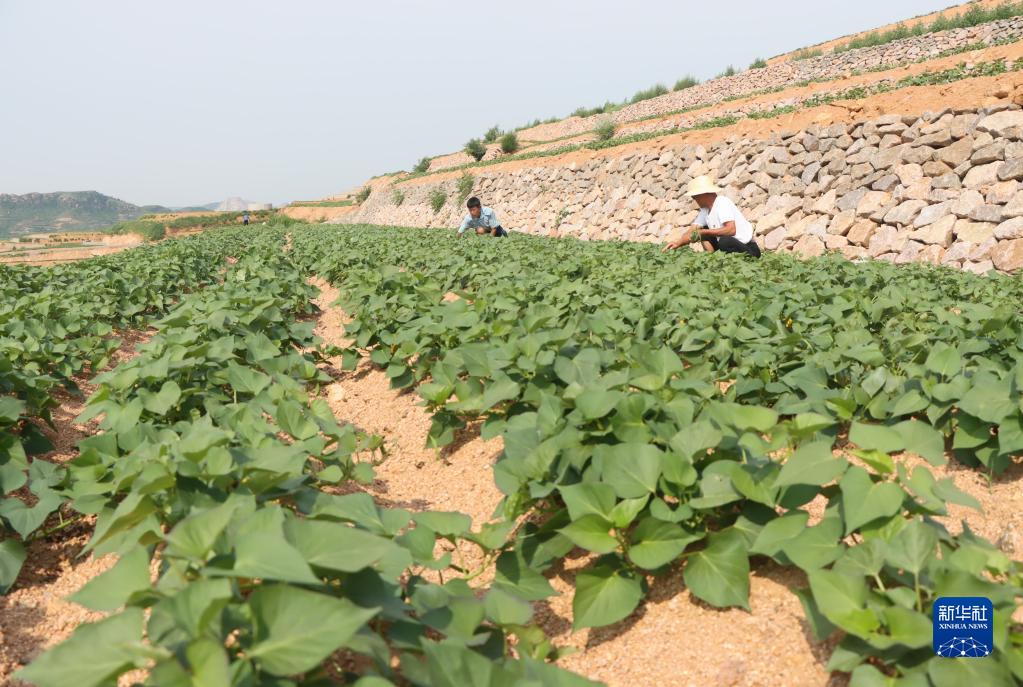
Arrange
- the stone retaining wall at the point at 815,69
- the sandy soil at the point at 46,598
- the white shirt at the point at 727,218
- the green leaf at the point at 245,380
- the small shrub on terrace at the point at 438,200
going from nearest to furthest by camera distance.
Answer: the sandy soil at the point at 46,598 < the green leaf at the point at 245,380 < the white shirt at the point at 727,218 < the stone retaining wall at the point at 815,69 < the small shrub on terrace at the point at 438,200

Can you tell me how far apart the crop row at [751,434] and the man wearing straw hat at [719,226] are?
3.04m

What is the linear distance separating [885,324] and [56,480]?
4711 mm

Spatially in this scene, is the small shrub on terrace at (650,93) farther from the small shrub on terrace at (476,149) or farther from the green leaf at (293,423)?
the green leaf at (293,423)

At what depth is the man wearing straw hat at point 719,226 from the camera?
8.62 m

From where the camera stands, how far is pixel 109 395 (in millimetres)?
3480

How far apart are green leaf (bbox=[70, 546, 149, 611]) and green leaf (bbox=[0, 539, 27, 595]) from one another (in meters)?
1.53

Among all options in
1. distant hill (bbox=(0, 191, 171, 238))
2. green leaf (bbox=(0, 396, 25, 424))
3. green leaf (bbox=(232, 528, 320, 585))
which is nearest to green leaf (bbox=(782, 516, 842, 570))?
green leaf (bbox=(232, 528, 320, 585))

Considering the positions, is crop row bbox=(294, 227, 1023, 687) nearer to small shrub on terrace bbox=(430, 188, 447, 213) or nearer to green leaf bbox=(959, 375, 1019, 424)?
green leaf bbox=(959, 375, 1019, 424)

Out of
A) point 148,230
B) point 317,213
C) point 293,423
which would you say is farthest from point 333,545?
point 317,213

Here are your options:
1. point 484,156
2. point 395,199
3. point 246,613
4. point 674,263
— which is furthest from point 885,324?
point 484,156

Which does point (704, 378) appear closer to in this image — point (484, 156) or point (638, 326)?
point (638, 326)

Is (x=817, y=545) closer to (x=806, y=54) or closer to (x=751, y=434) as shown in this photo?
(x=751, y=434)

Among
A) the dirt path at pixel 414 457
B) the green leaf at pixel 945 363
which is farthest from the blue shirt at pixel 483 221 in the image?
the green leaf at pixel 945 363

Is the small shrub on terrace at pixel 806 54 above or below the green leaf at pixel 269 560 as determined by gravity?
above
